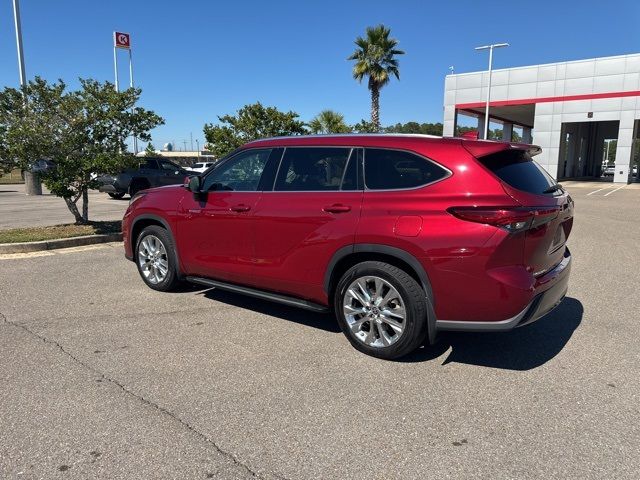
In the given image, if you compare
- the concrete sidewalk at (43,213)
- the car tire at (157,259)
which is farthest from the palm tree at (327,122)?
the car tire at (157,259)

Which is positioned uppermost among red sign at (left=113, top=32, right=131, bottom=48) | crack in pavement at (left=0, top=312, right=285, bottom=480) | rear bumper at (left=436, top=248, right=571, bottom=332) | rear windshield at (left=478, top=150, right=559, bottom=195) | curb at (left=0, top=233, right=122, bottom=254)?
red sign at (left=113, top=32, right=131, bottom=48)

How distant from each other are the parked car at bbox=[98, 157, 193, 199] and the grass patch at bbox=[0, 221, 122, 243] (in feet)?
24.6

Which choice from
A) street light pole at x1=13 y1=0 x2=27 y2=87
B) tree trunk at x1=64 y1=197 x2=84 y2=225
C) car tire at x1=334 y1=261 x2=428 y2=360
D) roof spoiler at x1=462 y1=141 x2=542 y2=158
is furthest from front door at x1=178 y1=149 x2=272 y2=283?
street light pole at x1=13 y1=0 x2=27 y2=87

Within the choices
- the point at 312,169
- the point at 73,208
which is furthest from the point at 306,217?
the point at 73,208

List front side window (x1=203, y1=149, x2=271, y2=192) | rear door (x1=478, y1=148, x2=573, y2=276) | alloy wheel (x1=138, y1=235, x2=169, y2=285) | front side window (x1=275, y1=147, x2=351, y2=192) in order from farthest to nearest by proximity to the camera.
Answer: alloy wheel (x1=138, y1=235, x2=169, y2=285) → front side window (x1=203, y1=149, x2=271, y2=192) → front side window (x1=275, y1=147, x2=351, y2=192) → rear door (x1=478, y1=148, x2=573, y2=276)

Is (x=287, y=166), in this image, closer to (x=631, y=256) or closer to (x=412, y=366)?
(x=412, y=366)

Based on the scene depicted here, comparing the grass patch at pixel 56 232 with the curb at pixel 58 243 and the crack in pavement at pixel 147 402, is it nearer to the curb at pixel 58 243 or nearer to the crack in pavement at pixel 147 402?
the curb at pixel 58 243

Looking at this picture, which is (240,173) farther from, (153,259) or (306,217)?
(153,259)

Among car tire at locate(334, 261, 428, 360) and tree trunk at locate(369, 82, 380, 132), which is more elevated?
tree trunk at locate(369, 82, 380, 132)

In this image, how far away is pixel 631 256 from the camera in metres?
8.32

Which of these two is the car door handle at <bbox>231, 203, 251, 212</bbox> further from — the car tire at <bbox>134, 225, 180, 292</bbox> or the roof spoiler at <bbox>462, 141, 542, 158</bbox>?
the roof spoiler at <bbox>462, 141, 542, 158</bbox>

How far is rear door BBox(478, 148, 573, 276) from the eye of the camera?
3570 mm

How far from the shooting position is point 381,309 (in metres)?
3.96

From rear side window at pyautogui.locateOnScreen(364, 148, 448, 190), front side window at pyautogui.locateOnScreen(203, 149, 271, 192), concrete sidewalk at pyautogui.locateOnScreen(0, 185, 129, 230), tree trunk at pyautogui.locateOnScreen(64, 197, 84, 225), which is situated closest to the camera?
rear side window at pyautogui.locateOnScreen(364, 148, 448, 190)
